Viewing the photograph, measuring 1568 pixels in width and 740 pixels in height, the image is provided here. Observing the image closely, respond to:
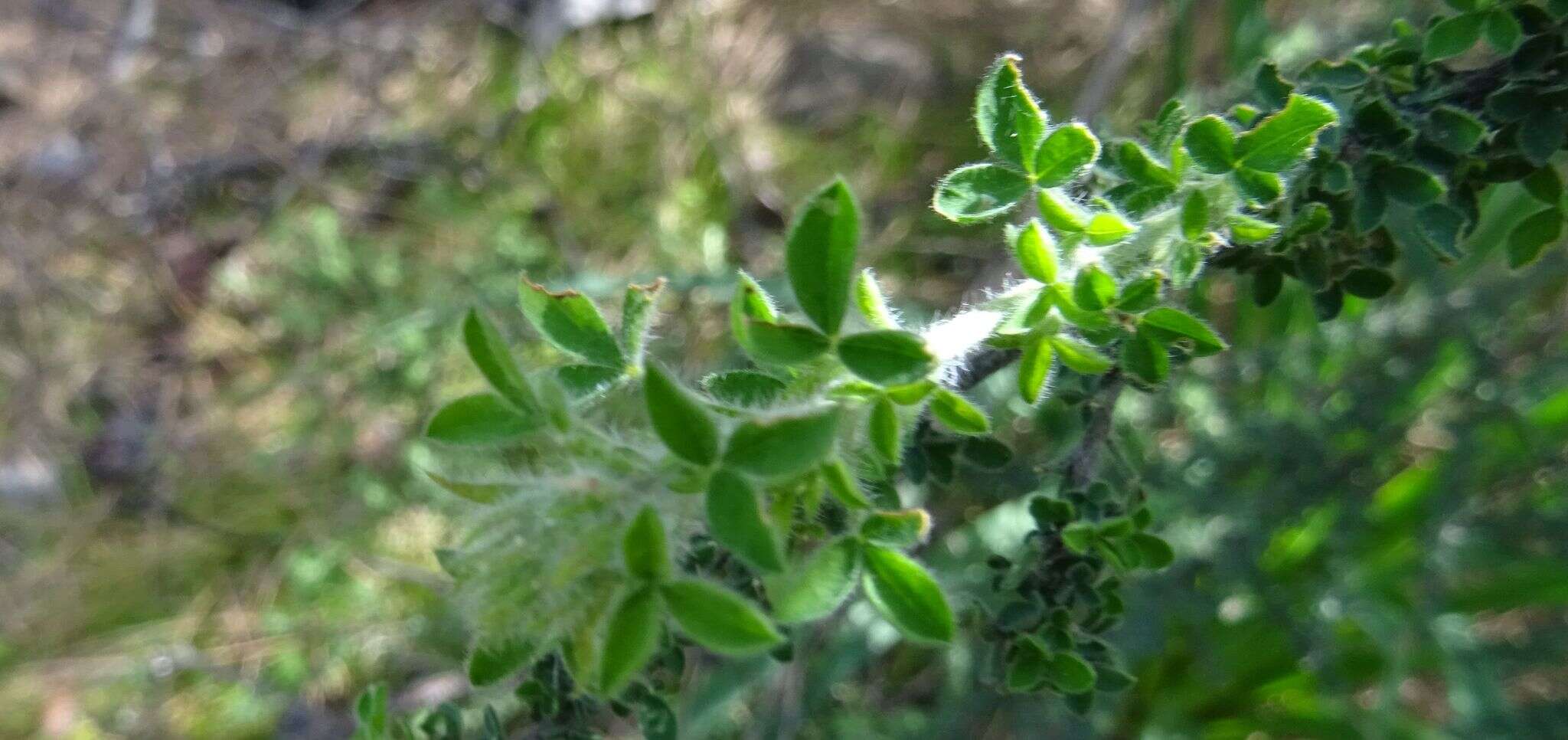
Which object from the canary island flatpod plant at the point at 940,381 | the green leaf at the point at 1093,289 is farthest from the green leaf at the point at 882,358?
the green leaf at the point at 1093,289

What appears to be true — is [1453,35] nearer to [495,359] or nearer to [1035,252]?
[1035,252]

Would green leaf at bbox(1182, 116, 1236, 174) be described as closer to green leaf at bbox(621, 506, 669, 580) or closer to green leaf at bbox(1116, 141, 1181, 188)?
green leaf at bbox(1116, 141, 1181, 188)

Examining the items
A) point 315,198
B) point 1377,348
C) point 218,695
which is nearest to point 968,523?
point 1377,348

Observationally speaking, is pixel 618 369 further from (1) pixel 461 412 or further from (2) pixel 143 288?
(2) pixel 143 288

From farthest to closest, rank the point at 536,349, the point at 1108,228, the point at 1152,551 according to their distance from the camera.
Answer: the point at 536,349, the point at 1152,551, the point at 1108,228

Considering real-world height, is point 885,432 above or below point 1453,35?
below

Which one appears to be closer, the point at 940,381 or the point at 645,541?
the point at 645,541

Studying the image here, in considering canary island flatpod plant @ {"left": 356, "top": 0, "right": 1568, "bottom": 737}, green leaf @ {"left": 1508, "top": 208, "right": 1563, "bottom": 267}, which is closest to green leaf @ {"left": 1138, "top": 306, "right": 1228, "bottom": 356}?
canary island flatpod plant @ {"left": 356, "top": 0, "right": 1568, "bottom": 737}

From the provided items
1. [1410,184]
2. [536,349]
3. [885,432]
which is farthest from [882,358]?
[536,349]

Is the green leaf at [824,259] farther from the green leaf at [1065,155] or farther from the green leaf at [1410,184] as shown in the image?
the green leaf at [1410,184]
